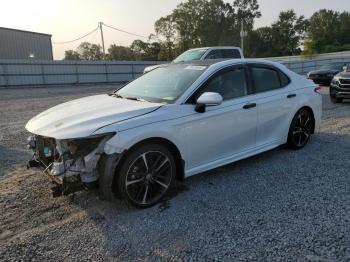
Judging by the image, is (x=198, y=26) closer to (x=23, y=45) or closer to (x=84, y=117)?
(x=23, y=45)

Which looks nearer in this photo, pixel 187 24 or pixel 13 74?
pixel 13 74

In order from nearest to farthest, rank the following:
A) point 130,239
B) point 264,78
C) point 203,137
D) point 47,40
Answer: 1. point 130,239
2. point 203,137
3. point 264,78
4. point 47,40

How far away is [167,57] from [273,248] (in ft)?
215

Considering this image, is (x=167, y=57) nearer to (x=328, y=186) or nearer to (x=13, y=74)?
(x=13, y=74)

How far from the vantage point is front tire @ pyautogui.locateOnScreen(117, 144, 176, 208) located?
3.67 metres

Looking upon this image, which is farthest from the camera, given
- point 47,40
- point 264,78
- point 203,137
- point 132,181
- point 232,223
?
point 47,40

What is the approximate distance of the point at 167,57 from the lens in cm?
6681

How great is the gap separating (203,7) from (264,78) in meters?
71.6

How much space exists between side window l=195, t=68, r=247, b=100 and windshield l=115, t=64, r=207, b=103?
21cm

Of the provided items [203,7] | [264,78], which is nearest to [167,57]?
[203,7]

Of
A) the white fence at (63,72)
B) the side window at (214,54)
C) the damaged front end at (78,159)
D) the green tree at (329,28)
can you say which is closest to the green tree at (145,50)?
the green tree at (329,28)

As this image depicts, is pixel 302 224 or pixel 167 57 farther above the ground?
pixel 167 57

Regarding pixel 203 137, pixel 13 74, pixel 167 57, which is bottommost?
pixel 203 137

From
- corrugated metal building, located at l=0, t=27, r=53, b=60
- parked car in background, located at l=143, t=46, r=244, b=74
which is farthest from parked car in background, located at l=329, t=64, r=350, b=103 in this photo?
corrugated metal building, located at l=0, t=27, r=53, b=60
